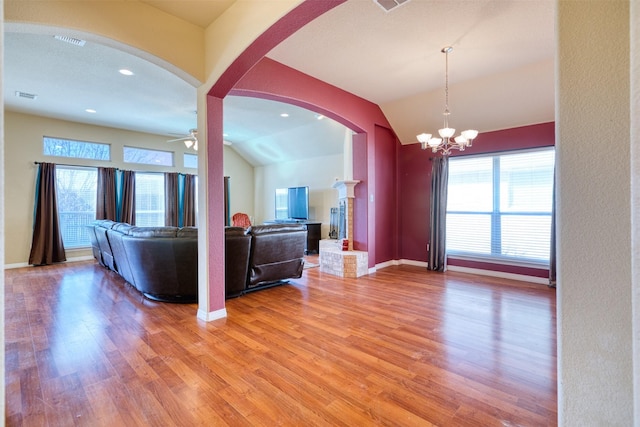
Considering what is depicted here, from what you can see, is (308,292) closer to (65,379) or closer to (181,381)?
(181,381)

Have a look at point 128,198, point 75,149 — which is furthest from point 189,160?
point 75,149

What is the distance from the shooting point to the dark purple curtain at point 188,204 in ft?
26.0

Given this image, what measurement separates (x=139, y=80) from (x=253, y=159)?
514 centimetres

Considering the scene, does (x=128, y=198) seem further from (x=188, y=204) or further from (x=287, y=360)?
(x=287, y=360)

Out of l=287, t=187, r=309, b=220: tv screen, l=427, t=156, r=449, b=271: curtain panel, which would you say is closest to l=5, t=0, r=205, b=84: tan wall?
l=427, t=156, r=449, b=271: curtain panel

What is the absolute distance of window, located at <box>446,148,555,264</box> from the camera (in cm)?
458

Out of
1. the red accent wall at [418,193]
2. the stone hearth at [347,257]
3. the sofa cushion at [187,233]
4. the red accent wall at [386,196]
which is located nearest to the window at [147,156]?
the sofa cushion at [187,233]

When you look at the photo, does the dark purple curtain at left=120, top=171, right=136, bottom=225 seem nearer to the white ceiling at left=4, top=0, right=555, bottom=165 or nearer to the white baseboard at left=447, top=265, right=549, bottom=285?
the white ceiling at left=4, top=0, right=555, bottom=165

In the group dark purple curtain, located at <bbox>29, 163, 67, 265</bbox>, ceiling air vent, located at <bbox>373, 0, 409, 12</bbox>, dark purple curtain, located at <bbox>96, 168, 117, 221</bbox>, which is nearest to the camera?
ceiling air vent, located at <bbox>373, 0, 409, 12</bbox>

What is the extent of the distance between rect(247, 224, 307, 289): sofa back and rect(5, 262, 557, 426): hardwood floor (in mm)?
346

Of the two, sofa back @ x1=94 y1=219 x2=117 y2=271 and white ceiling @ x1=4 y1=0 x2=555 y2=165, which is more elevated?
white ceiling @ x1=4 y1=0 x2=555 y2=165

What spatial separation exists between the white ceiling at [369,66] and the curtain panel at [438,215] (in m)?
0.83

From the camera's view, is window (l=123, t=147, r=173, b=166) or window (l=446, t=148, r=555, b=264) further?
window (l=123, t=147, r=173, b=166)

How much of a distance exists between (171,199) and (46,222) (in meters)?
2.46
